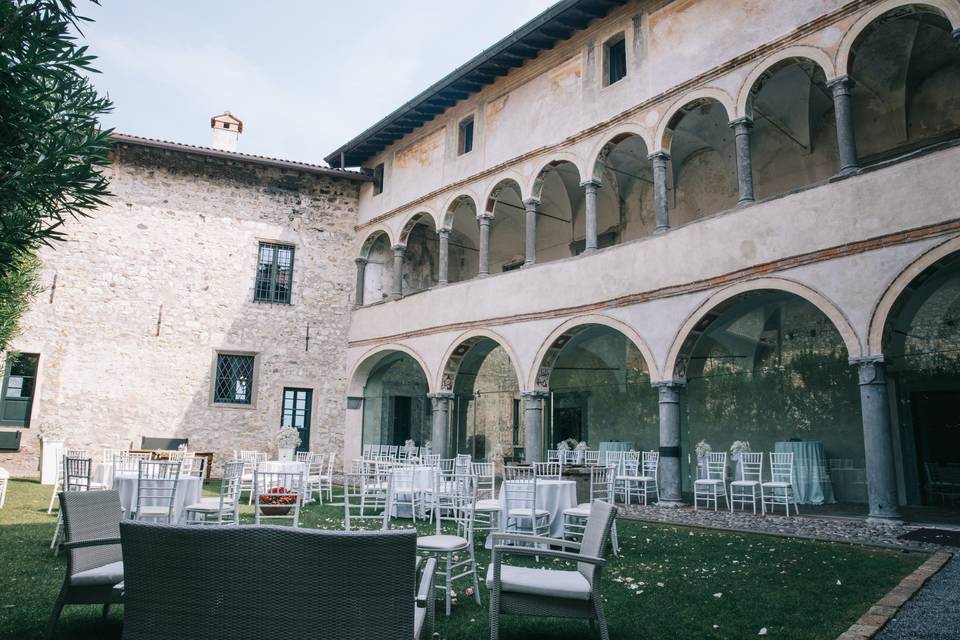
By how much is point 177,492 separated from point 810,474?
984 centimetres

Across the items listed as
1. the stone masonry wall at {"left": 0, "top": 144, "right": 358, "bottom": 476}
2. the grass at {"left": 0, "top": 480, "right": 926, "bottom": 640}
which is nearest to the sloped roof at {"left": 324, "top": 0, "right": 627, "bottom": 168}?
the stone masonry wall at {"left": 0, "top": 144, "right": 358, "bottom": 476}

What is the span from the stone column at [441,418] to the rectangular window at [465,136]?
5.54 m

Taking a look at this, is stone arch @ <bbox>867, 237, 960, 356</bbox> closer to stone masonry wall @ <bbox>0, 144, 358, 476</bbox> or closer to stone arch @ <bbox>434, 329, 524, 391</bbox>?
stone arch @ <bbox>434, 329, 524, 391</bbox>

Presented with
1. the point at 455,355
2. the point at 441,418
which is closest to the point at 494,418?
the point at 441,418

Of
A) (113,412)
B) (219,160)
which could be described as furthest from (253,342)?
(219,160)

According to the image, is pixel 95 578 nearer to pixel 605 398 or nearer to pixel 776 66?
pixel 776 66

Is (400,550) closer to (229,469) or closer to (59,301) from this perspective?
(229,469)

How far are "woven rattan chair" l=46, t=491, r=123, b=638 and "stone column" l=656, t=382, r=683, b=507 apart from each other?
8.19m

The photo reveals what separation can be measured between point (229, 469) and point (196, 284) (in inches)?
358

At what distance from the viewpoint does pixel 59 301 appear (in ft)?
46.4

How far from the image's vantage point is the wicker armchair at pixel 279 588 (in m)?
2.10

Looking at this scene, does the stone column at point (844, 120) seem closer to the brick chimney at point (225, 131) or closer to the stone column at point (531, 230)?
the stone column at point (531, 230)

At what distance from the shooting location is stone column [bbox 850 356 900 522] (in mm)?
7770

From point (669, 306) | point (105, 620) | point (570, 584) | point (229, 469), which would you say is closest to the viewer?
point (570, 584)
